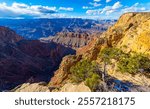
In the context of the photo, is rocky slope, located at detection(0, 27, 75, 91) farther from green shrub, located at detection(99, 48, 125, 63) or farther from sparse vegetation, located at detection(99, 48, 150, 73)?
sparse vegetation, located at detection(99, 48, 150, 73)

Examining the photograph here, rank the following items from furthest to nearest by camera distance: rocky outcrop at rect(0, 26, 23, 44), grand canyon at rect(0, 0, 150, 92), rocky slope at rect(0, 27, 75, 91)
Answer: rocky outcrop at rect(0, 26, 23, 44), rocky slope at rect(0, 27, 75, 91), grand canyon at rect(0, 0, 150, 92)

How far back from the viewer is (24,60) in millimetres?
143250

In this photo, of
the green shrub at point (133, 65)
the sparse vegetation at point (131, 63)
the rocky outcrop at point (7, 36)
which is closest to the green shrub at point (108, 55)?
the sparse vegetation at point (131, 63)

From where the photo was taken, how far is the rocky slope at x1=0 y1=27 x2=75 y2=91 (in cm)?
11725

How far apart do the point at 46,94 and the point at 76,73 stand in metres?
25.0

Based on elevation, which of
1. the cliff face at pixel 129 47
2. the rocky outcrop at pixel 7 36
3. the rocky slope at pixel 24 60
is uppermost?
the cliff face at pixel 129 47

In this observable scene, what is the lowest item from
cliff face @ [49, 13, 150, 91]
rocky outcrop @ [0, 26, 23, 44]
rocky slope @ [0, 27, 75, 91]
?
rocky slope @ [0, 27, 75, 91]

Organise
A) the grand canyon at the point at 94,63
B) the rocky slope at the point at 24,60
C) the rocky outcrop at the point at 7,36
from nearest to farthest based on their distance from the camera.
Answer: the grand canyon at the point at 94,63, the rocky slope at the point at 24,60, the rocky outcrop at the point at 7,36

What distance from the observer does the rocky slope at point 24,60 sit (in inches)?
4616

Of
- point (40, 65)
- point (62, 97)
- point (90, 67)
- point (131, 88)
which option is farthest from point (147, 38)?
point (40, 65)


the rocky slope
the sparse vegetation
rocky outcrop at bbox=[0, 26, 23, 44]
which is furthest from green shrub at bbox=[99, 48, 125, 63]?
rocky outcrop at bbox=[0, 26, 23, 44]

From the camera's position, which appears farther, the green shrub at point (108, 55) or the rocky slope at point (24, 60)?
the rocky slope at point (24, 60)

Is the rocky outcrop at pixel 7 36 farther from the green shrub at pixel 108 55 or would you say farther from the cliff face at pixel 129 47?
the green shrub at pixel 108 55

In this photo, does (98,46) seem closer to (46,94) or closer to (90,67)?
(90,67)
